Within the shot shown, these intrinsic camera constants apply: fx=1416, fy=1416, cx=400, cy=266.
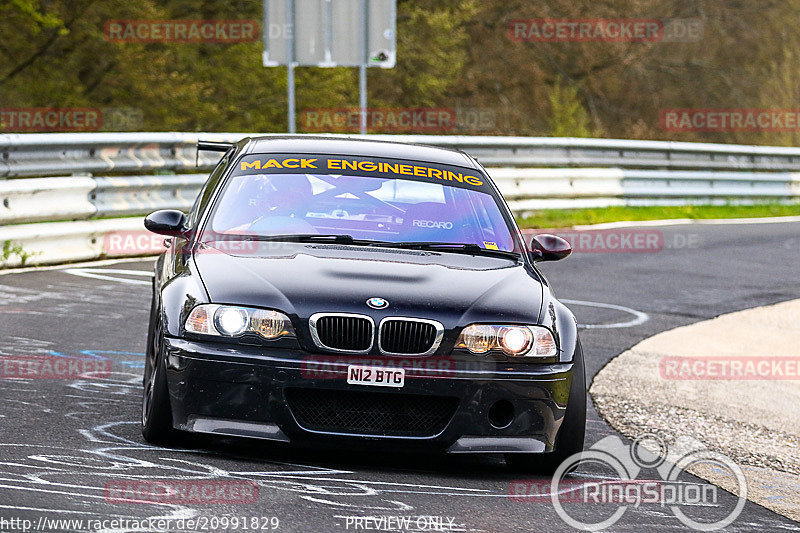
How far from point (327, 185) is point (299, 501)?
2.26 m

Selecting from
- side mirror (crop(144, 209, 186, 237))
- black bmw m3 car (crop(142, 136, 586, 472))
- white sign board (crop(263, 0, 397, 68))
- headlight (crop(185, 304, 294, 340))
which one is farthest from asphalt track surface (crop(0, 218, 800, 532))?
white sign board (crop(263, 0, 397, 68))

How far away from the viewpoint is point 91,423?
640 centimetres

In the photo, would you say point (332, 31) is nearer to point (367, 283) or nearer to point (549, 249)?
point (549, 249)

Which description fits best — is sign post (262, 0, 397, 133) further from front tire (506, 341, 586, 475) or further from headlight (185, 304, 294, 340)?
headlight (185, 304, 294, 340)

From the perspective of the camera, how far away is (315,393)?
18.6 feet

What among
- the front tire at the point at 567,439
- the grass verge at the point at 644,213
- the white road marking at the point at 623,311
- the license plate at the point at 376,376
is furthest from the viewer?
the grass verge at the point at 644,213

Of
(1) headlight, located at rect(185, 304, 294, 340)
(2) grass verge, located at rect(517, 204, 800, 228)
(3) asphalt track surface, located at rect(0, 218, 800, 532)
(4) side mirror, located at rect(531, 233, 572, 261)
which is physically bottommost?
(3) asphalt track surface, located at rect(0, 218, 800, 532)

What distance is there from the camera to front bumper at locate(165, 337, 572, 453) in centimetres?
561

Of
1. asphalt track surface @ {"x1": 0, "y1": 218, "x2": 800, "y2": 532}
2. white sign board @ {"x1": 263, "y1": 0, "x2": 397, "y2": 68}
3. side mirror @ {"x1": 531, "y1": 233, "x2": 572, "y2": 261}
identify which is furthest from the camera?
white sign board @ {"x1": 263, "y1": 0, "x2": 397, "y2": 68}

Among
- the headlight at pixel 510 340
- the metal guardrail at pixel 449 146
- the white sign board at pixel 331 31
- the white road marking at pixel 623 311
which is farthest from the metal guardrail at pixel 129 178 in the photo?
the headlight at pixel 510 340

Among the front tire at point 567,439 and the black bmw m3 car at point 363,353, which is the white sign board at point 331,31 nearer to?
the black bmw m3 car at point 363,353

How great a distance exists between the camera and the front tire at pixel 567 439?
6.00 metres

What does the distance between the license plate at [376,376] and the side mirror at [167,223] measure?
170cm

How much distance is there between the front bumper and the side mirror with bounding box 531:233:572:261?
55.8 inches
